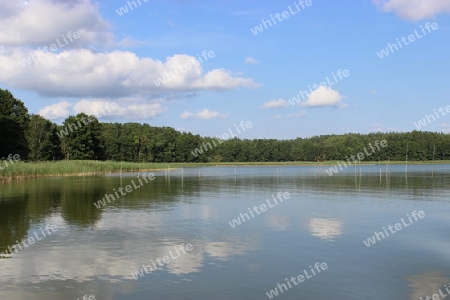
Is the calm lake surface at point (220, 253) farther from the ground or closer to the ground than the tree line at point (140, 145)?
closer to the ground

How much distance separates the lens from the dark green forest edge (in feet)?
243

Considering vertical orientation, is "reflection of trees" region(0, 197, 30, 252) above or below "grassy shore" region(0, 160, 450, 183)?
below

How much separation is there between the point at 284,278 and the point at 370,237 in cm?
780

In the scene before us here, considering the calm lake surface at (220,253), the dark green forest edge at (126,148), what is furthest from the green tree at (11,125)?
the calm lake surface at (220,253)

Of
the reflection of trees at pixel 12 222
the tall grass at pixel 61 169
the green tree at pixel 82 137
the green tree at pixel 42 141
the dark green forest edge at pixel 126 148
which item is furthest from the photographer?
the green tree at pixel 42 141

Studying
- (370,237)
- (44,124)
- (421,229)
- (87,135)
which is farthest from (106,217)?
(44,124)

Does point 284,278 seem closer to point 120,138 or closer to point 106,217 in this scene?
point 106,217

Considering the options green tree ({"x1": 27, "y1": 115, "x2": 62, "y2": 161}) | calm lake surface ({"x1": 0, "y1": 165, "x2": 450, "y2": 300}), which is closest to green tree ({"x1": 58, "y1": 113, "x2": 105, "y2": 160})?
green tree ({"x1": 27, "y1": 115, "x2": 62, "y2": 161})

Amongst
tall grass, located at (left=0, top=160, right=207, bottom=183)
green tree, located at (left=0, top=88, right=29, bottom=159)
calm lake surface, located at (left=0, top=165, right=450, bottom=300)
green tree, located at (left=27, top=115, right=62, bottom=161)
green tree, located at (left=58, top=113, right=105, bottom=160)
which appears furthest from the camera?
green tree, located at (left=27, top=115, right=62, bottom=161)

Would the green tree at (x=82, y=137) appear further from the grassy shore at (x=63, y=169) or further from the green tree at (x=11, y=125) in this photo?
the green tree at (x=11, y=125)

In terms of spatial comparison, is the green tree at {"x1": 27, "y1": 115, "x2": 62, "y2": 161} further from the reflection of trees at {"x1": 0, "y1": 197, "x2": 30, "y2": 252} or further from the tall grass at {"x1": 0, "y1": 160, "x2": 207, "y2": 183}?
the reflection of trees at {"x1": 0, "y1": 197, "x2": 30, "y2": 252}

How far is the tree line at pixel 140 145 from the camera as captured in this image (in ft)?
263

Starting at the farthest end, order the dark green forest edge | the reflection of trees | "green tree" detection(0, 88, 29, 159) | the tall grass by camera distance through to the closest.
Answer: the dark green forest edge, "green tree" detection(0, 88, 29, 159), the tall grass, the reflection of trees

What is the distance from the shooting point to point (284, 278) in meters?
12.8
